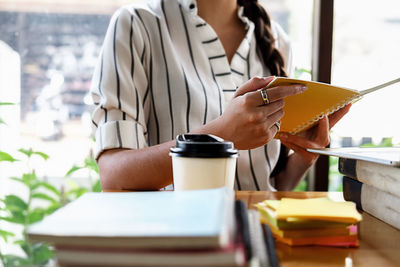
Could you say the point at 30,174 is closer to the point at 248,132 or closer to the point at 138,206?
the point at 248,132

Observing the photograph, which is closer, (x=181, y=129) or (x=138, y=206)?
(x=138, y=206)

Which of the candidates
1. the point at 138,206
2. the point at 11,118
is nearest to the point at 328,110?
the point at 138,206

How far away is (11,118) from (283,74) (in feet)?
3.71

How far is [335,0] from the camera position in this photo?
165cm

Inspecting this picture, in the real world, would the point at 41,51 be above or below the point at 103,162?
above

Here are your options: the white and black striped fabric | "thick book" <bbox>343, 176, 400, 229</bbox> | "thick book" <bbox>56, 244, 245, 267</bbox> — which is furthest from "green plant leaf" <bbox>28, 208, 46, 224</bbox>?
"thick book" <bbox>56, 244, 245, 267</bbox>

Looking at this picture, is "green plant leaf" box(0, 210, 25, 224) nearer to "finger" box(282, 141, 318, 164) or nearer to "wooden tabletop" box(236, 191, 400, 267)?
"finger" box(282, 141, 318, 164)

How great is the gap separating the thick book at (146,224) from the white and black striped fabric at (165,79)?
626mm

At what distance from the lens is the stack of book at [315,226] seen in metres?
0.54

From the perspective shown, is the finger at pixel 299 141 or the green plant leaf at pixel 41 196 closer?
the finger at pixel 299 141

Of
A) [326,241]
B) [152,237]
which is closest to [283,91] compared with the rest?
[326,241]

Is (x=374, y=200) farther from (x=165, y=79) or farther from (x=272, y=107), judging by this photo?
(x=165, y=79)

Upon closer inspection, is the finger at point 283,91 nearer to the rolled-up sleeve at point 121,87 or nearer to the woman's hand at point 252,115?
the woman's hand at point 252,115

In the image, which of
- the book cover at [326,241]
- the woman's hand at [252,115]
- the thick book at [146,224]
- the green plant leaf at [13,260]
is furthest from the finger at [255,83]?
the green plant leaf at [13,260]
